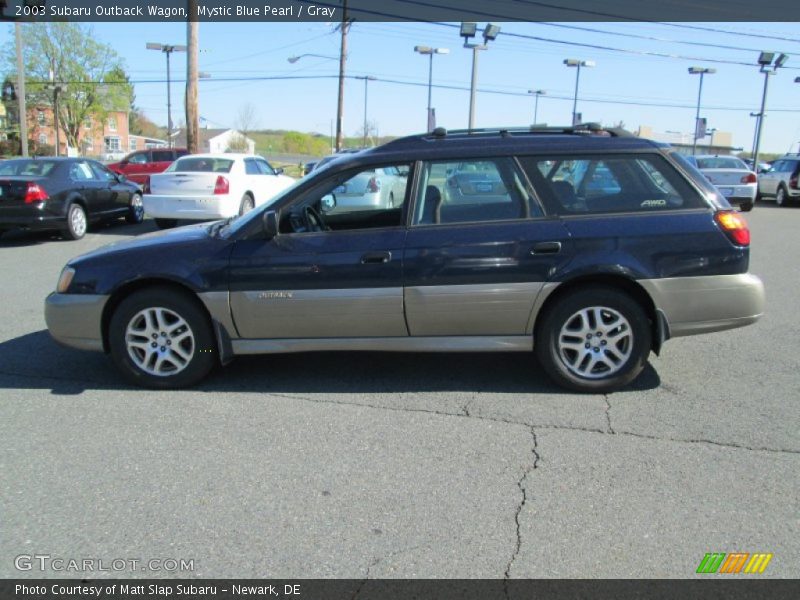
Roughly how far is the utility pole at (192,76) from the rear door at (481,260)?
15.3m

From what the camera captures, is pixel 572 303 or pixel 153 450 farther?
pixel 572 303

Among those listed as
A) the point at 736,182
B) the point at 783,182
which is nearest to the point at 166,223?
the point at 736,182

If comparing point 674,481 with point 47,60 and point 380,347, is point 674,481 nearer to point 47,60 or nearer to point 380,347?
point 380,347

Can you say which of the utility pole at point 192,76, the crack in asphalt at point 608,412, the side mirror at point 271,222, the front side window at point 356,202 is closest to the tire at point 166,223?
the utility pole at point 192,76

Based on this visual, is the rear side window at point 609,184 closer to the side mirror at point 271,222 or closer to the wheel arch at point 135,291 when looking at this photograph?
the side mirror at point 271,222

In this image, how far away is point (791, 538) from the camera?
2859 millimetres

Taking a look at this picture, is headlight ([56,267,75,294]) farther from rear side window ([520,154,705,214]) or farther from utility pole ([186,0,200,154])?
utility pole ([186,0,200,154])

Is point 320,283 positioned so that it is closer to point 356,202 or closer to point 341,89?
point 356,202

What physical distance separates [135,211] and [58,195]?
2892mm

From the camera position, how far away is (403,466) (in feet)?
11.6

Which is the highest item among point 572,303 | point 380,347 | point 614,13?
point 614,13

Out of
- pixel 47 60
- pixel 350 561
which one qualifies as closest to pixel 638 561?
pixel 350 561

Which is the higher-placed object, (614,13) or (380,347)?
(614,13)

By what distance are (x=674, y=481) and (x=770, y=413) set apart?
131 cm
